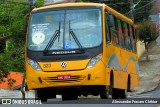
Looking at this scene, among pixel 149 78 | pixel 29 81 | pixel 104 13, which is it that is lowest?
pixel 149 78

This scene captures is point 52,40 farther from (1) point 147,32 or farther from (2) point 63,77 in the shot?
(1) point 147,32

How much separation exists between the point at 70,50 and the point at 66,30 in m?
0.71

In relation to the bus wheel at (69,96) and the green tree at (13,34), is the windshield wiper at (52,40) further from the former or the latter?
the green tree at (13,34)

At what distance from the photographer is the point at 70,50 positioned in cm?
1583

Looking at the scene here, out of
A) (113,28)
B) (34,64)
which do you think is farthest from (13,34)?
(34,64)

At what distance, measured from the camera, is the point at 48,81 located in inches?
622

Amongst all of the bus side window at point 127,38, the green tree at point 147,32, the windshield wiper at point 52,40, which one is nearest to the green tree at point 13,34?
the green tree at point 147,32

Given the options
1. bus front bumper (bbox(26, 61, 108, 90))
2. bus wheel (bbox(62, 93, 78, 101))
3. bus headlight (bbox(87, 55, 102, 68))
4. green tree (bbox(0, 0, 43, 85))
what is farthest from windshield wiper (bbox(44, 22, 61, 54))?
green tree (bbox(0, 0, 43, 85))

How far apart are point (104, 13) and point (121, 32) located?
3.20 metres

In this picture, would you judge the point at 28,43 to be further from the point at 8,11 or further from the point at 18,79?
the point at 8,11

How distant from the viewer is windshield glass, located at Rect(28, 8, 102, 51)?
1590cm

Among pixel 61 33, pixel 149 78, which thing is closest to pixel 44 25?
pixel 61 33

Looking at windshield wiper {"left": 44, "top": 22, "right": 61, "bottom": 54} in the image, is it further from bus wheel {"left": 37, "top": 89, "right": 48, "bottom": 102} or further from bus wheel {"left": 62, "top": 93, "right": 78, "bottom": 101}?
bus wheel {"left": 62, "top": 93, "right": 78, "bottom": 101}

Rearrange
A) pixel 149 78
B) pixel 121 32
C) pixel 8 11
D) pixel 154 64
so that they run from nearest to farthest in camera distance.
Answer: pixel 121 32 → pixel 149 78 → pixel 154 64 → pixel 8 11
